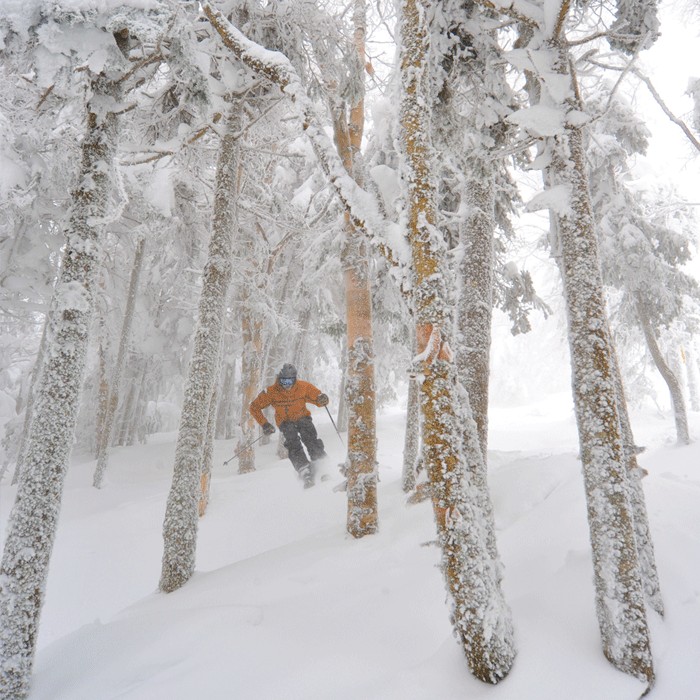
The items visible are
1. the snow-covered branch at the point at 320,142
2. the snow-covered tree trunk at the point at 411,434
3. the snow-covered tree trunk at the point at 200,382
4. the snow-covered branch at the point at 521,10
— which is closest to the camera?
the snow-covered branch at the point at 320,142

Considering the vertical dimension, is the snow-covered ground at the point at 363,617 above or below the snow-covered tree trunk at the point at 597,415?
below

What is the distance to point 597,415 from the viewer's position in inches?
116

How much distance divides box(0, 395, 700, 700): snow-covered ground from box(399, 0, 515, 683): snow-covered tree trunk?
238mm

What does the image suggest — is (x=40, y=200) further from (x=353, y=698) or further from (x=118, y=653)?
(x=353, y=698)

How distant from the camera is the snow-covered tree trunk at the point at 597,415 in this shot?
258 centimetres

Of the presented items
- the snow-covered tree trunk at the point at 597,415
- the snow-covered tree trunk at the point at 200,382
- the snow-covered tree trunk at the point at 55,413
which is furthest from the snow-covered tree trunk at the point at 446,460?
the snow-covered tree trunk at the point at 200,382

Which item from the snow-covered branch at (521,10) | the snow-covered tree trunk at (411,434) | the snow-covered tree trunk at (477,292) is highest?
the snow-covered branch at (521,10)

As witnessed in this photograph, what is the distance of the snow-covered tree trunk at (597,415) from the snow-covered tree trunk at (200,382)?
3.74m

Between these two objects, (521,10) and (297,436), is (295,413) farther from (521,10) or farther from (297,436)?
(521,10)

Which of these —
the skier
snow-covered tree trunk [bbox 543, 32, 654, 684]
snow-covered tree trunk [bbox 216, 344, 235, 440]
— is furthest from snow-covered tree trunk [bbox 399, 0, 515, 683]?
snow-covered tree trunk [bbox 216, 344, 235, 440]

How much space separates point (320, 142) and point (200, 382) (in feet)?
9.99

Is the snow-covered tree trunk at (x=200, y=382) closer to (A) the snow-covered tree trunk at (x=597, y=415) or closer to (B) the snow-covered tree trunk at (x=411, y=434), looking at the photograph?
(A) the snow-covered tree trunk at (x=597, y=415)

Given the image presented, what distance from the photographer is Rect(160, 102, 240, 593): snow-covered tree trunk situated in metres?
4.53

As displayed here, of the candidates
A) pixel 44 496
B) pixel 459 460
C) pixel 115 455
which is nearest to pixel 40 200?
pixel 44 496
